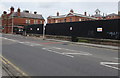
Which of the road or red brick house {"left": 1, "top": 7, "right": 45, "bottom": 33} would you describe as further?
red brick house {"left": 1, "top": 7, "right": 45, "bottom": 33}

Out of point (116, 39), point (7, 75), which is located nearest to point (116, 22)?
point (116, 39)

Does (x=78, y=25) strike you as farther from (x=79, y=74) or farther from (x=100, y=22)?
(x=79, y=74)

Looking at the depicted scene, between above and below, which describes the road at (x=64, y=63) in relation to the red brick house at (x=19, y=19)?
below

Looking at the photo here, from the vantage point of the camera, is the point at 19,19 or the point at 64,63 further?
the point at 19,19

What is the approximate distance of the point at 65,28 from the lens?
76.7 feet

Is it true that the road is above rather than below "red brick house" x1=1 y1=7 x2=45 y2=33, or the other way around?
below

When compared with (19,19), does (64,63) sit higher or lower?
lower

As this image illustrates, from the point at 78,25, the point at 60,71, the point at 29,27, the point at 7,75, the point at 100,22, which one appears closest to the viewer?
the point at 7,75

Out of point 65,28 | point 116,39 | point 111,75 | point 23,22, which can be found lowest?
point 111,75

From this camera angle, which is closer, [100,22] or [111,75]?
[111,75]

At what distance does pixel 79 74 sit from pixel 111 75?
1.37 metres

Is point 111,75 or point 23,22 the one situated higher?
point 23,22

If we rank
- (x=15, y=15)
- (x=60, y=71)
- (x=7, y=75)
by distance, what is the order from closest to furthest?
(x=7, y=75) < (x=60, y=71) < (x=15, y=15)

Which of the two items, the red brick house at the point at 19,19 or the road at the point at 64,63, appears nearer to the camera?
the road at the point at 64,63
